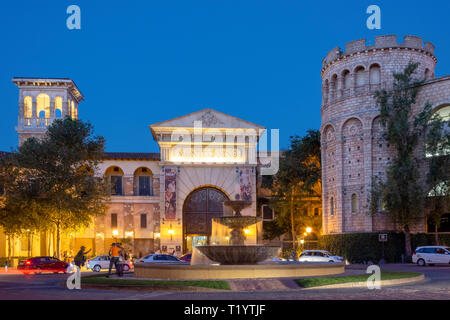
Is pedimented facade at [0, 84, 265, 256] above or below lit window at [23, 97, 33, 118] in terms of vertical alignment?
below

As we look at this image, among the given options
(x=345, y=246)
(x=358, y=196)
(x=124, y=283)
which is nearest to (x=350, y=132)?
(x=358, y=196)

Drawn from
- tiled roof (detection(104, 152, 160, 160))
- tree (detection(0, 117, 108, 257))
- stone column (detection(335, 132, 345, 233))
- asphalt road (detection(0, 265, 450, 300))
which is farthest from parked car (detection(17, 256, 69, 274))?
tiled roof (detection(104, 152, 160, 160))

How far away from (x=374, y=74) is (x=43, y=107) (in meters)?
38.8

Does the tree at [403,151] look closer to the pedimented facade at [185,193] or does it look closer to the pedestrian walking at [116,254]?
the pedimented facade at [185,193]

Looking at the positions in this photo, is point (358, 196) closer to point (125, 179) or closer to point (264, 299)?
point (125, 179)

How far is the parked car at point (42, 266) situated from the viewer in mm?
36812

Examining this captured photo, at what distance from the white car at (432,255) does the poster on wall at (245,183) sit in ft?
65.6

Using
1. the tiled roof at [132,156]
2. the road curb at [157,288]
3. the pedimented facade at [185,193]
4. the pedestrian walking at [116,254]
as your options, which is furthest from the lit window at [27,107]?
the road curb at [157,288]

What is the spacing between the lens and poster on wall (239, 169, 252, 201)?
5462cm

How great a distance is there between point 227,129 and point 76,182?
59.0ft

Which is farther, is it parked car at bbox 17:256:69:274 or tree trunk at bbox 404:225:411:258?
tree trunk at bbox 404:225:411:258

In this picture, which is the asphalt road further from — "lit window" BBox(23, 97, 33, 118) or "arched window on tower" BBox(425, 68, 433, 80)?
"lit window" BBox(23, 97, 33, 118)

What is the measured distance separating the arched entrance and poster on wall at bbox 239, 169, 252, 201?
198 cm

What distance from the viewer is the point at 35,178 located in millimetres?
42750
